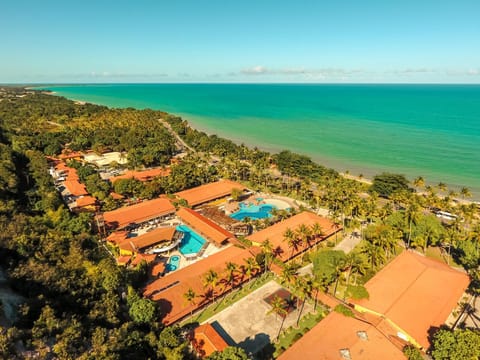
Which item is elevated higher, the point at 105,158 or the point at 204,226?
the point at 105,158

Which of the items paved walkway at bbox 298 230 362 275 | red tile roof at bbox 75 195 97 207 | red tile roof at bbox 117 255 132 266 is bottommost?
paved walkway at bbox 298 230 362 275

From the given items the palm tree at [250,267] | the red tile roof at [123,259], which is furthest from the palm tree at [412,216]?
the red tile roof at [123,259]

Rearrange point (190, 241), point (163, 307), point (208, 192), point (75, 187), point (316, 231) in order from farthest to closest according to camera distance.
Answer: point (208, 192) < point (75, 187) < point (190, 241) < point (316, 231) < point (163, 307)

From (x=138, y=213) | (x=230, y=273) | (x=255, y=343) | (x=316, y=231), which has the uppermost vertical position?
(x=316, y=231)

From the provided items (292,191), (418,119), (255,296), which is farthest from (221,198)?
(418,119)

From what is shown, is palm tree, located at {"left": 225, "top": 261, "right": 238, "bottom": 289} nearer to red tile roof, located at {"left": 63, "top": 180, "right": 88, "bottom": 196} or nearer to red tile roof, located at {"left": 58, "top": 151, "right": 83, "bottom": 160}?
red tile roof, located at {"left": 63, "top": 180, "right": 88, "bottom": 196}

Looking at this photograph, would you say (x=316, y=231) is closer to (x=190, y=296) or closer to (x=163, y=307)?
(x=190, y=296)

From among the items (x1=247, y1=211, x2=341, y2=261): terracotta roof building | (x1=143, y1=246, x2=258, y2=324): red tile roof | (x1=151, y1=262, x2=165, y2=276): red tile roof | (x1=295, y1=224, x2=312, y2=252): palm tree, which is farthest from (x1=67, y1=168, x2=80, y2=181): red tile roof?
(x1=295, y1=224, x2=312, y2=252): palm tree

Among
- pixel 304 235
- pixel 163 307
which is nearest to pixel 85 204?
pixel 163 307
